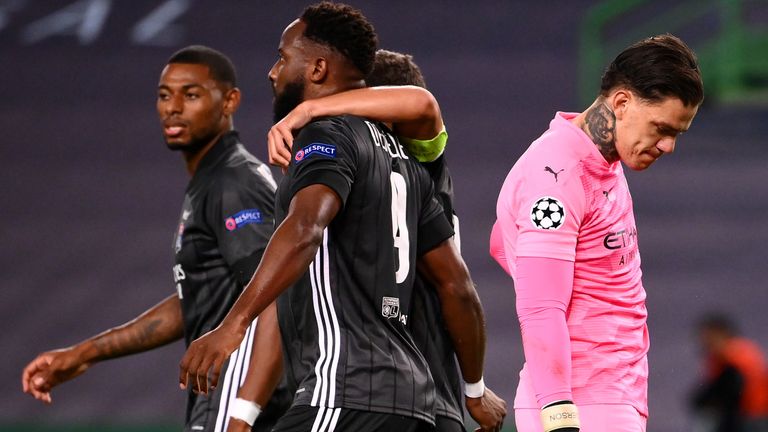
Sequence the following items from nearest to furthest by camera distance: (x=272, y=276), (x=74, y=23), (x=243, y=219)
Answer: (x=272, y=276), (x=243, y=219), (x=74, y=23)

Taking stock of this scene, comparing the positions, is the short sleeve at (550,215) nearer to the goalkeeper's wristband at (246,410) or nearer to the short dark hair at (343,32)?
the short dark hair at (343,32)

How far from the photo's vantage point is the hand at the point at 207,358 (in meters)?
2.99

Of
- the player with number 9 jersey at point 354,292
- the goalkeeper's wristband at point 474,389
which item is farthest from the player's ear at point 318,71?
the goalkeeper's wristband at point 474,389

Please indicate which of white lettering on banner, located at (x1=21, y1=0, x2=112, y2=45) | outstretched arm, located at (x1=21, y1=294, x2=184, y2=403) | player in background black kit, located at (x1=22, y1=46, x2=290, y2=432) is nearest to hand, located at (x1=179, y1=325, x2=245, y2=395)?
player in background black kit, located at (x1=22, y1=46, x2=290, y2=432)

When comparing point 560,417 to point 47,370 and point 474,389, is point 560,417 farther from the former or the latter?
point 47,370

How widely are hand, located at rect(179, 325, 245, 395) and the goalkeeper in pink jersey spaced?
3.03 ft

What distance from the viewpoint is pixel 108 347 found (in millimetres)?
5129

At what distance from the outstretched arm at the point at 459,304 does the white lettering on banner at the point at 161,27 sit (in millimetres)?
11455

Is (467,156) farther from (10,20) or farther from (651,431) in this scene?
(10,20)

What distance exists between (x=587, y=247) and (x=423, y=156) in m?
0.73

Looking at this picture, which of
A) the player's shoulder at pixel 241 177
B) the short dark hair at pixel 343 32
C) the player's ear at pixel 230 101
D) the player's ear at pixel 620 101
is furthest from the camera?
the player's ear at pixel 230 101

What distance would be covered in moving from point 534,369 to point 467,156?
11.3m

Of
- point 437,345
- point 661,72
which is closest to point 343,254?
point 437,345

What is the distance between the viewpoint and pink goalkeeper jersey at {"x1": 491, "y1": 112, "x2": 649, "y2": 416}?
347 cm
